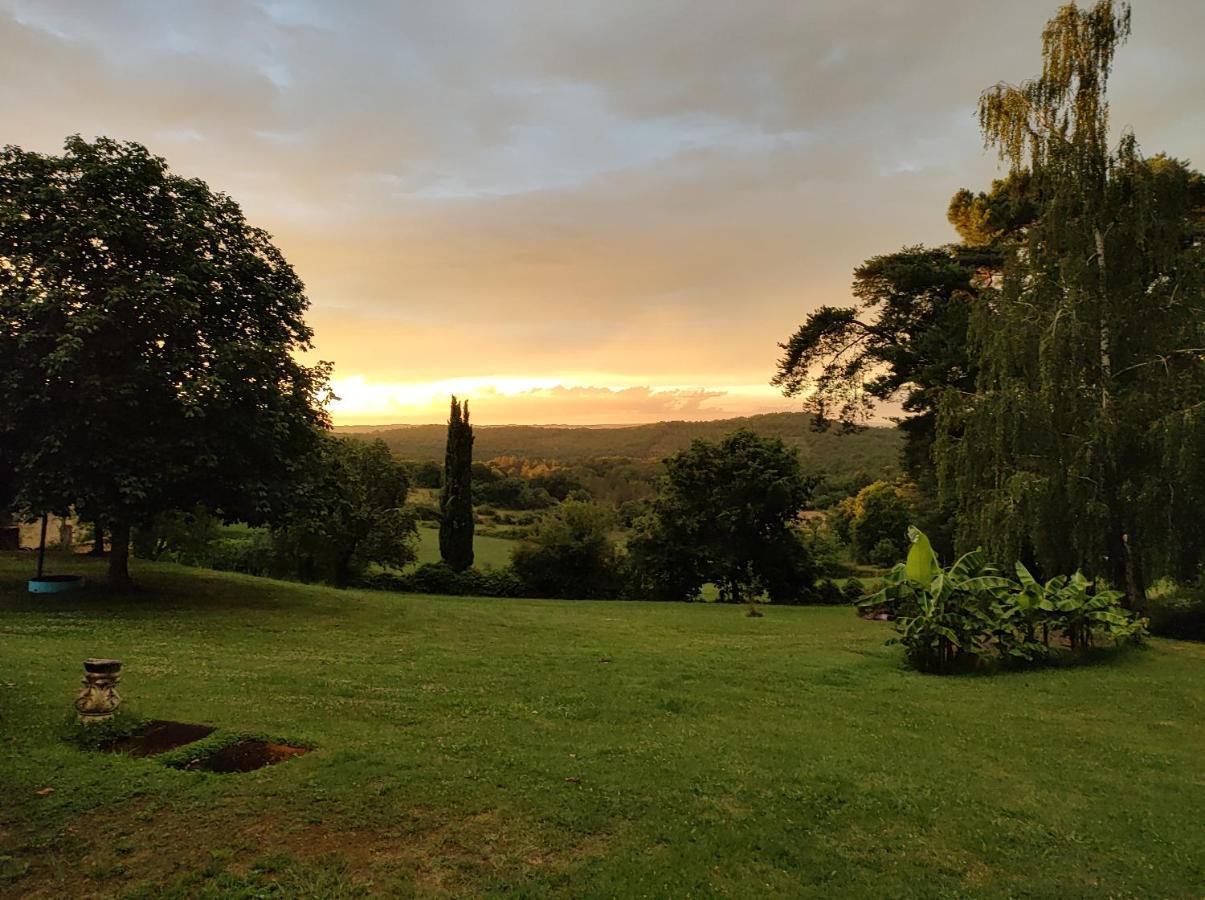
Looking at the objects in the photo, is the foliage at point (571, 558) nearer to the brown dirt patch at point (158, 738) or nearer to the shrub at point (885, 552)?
the shrub at point (885, 552)

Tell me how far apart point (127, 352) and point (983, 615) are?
54.8ft

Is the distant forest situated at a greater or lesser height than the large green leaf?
greater

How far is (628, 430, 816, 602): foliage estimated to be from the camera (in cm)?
2828

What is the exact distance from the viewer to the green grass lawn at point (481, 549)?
105 feet

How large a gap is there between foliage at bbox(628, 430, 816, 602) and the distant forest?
3846 cm

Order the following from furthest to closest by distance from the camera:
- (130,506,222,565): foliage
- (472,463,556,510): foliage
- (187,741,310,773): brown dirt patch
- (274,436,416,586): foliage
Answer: (472,463,556,510): foliage, (274,436,416,586): foliage, (130,506,222,565): foliage, (187,741,310,773): brown dirt patch

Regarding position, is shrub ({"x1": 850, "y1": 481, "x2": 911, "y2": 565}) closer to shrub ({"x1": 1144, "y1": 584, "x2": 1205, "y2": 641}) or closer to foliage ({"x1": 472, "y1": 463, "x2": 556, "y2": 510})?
foliage ({"x1": 472, "y1": 463, "x2": 556, "y2": 510})

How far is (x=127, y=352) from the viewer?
523 inches

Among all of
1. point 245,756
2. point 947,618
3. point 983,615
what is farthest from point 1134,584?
point 245,756

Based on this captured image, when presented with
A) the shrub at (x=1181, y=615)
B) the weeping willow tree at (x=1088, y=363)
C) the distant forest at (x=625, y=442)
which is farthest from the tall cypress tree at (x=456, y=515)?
the distant forest at (x=625, y=442)

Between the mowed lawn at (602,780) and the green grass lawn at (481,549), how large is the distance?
67.2 feet

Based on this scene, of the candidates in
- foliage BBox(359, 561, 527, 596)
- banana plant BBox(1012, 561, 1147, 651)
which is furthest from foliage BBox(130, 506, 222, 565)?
banana plant BBox(1012, 561, 1147, 651)

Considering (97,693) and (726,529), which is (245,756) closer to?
(97,693)

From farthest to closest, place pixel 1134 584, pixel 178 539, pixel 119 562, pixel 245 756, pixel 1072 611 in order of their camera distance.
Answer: pixel 178 539 → pixel 119 562 → pixel 1134 584 → pixel 1072 611 → pixel 245 756
